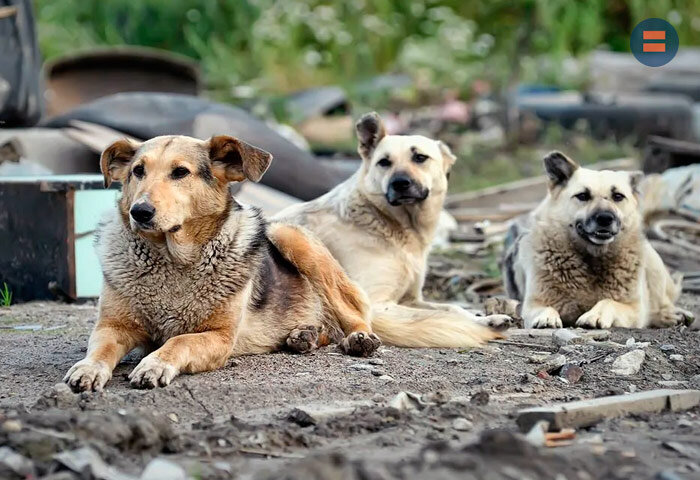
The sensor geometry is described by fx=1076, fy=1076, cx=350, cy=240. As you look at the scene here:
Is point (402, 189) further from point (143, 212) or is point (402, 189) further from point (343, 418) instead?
point (343, 418)

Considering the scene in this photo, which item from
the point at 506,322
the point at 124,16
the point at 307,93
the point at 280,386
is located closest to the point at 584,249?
the point at 506,322

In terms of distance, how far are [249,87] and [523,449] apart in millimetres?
14787

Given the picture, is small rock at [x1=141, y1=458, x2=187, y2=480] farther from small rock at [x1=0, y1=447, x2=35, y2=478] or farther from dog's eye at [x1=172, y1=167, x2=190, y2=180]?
dog's eye at [x1=172, y1=167, x2=190, y2=180]

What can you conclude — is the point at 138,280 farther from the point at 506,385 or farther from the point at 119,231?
the point at 506,385

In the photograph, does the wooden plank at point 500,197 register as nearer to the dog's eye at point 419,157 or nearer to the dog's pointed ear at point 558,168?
the dog's pointed ear at point 558,168

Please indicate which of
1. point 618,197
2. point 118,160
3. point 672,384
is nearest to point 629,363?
point 672,384

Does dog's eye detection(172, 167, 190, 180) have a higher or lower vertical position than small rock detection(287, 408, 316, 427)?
higher

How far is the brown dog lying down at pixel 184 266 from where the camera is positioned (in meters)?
4.84

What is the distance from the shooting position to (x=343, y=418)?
4059mm

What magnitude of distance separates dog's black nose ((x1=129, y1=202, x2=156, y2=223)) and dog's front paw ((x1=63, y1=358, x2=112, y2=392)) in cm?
66

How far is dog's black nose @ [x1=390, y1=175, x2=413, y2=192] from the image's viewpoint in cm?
671

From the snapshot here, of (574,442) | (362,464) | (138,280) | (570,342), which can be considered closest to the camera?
(362,464)

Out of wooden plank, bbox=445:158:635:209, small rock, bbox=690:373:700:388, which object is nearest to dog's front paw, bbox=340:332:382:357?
small rock, bbox=690:373:700:388

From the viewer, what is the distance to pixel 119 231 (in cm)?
523
